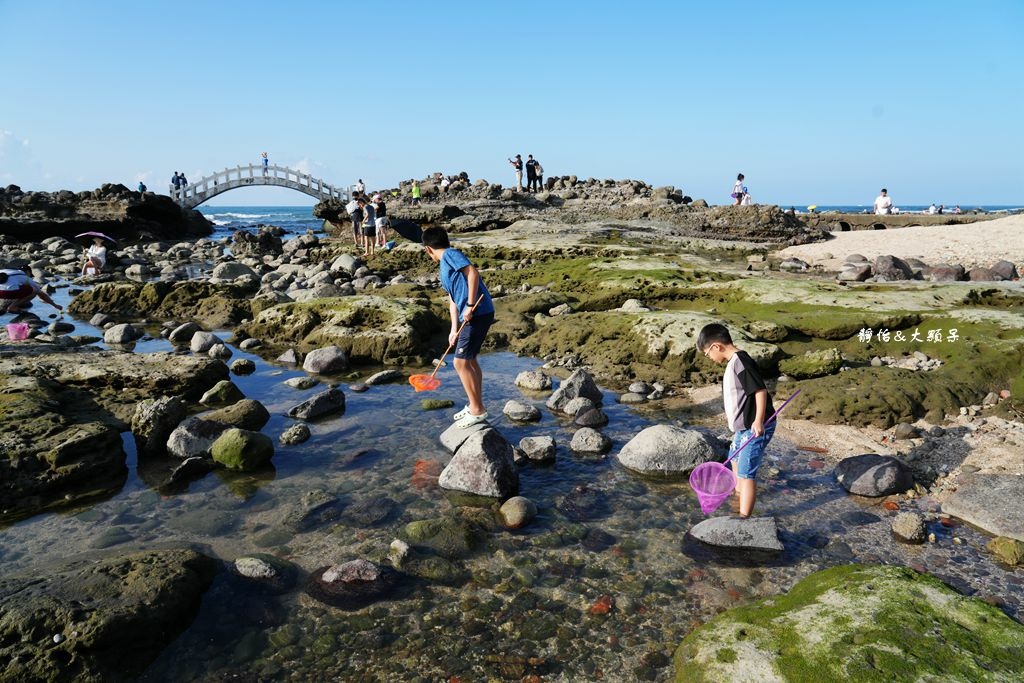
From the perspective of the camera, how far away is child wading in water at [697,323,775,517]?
5281 mm

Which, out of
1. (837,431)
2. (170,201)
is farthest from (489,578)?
(170,201)

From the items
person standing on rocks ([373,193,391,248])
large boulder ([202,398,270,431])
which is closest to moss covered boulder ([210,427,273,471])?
large boulder ([202,398,270,431])

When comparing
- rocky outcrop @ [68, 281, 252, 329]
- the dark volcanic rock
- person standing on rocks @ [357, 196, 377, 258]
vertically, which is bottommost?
the dark volcanic rock

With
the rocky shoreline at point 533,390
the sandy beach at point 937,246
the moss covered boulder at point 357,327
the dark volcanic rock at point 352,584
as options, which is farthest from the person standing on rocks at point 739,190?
the dark volcanic rock at point 352,584

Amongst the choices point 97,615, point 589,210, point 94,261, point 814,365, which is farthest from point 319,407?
point 589,210

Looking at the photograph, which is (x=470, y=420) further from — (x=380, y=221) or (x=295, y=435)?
(x=380, y=221)

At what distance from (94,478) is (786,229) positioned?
1059 inches

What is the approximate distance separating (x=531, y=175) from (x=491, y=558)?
4245 centimetres

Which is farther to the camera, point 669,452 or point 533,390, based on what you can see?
point 533,390

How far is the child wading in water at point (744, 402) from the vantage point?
5.28 metres

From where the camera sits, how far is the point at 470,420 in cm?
795

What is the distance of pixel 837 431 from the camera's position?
7.76 meters

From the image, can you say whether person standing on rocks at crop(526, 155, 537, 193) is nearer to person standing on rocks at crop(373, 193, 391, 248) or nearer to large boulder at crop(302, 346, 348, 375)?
person standing on rocks at crop(373, 193, 391, 248)

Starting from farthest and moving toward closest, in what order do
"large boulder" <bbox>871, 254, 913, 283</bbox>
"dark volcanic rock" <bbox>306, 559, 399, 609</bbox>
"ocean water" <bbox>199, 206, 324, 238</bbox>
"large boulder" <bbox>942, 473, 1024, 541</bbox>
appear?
1. "ocean water" <bbox>199, 206, 324, 238</bbox>
2. "large boulder" <bbox>871, 254, 913, 283</bbox>
3. "large boulder" <bbox>942, 473, 1024, 541</bbox>
4. "dark volcanic rock" <bbox>306, 559, 399, 609</bbox>
